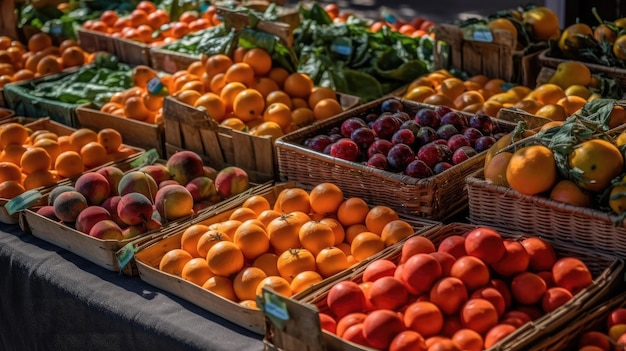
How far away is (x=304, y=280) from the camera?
2.06 m

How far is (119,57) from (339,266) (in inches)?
101

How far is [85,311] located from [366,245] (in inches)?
32.1

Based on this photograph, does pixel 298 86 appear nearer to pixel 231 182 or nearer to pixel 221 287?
pixel 231 182

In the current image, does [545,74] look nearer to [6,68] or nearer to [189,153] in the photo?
[189,153]

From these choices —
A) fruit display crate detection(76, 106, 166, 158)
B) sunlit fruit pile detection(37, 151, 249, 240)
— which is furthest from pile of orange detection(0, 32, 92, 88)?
sunlit fruit pile detection(37, 151, 249, 240)

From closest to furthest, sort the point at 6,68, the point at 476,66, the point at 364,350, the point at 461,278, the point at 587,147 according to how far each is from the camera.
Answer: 1. the point at 364,350
2. the point at 461,278
3. the point at 587,147
4. the point at 476,66
5. the point at 6,68

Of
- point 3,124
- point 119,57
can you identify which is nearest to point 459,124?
point 3,124

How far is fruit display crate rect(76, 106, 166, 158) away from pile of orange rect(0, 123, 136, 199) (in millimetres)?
146

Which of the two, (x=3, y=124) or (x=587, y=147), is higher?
(x=587, y=147)

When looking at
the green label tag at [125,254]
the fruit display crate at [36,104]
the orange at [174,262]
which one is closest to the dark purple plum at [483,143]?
the orange at [174,262]

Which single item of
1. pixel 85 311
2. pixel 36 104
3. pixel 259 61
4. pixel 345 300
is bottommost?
pixel 85 311

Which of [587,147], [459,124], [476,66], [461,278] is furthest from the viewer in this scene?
[476,66]

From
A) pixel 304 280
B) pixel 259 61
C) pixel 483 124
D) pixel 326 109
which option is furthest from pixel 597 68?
pixel 304 280

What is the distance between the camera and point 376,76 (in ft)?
12.0
